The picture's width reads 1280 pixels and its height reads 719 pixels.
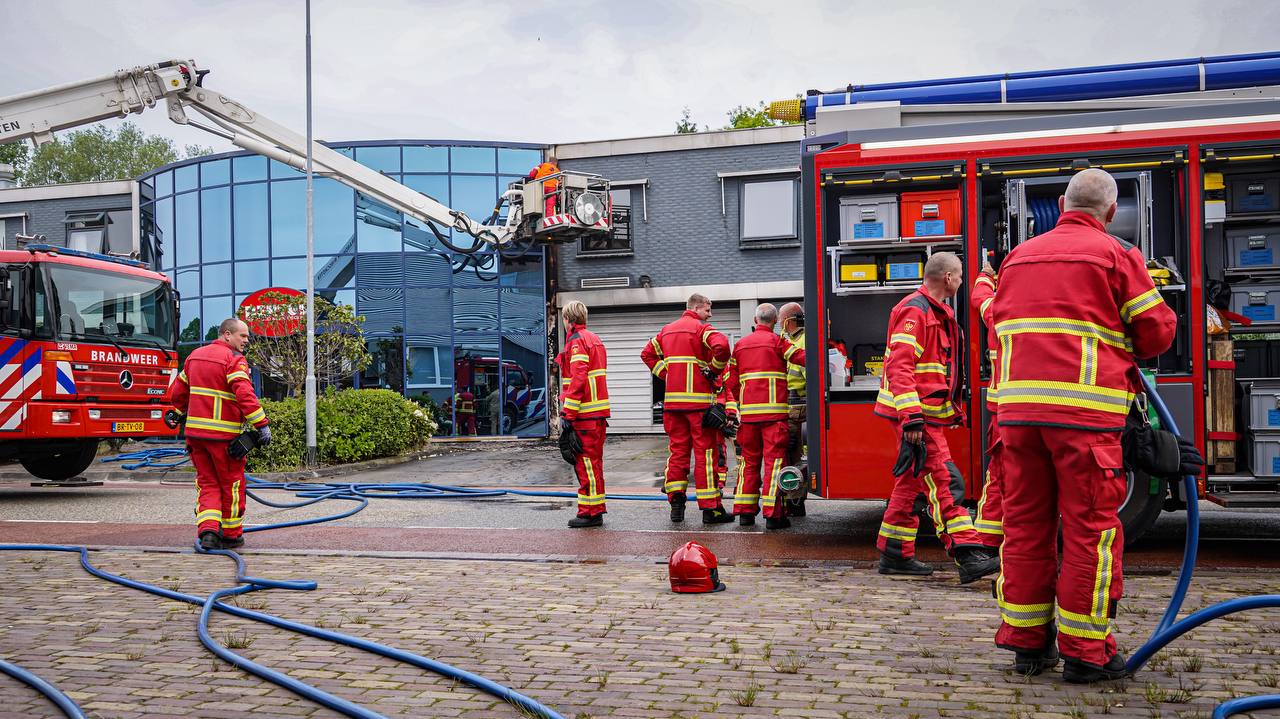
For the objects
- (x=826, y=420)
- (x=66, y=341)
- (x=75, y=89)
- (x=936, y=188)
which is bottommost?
(x=826, y=420)

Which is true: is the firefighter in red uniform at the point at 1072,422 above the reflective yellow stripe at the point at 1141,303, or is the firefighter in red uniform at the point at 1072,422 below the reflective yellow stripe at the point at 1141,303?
below

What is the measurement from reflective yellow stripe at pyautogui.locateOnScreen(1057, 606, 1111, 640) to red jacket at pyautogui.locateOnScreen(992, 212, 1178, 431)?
0.78m

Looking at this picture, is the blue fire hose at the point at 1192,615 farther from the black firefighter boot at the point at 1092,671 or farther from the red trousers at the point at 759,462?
the red trousers at the point at 759,462

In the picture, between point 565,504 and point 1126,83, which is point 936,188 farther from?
point 565,504

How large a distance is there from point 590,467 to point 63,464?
977cm

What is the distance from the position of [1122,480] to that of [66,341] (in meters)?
12.8

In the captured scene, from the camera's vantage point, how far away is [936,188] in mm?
7996

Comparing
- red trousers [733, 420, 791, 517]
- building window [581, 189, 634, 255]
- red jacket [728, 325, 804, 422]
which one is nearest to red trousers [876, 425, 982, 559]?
red trousers [733, 420, 791, 517]

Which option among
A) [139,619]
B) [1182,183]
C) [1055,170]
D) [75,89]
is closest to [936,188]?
[1055,170]

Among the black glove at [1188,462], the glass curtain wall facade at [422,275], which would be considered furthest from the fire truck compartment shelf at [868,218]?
the glass curtain wall facade at [422,275]

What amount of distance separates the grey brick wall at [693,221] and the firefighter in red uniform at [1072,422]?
18.4 metres

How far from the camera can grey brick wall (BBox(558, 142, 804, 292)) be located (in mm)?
22750

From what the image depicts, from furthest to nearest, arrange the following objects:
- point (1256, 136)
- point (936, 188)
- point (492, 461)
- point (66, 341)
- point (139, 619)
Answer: point (492, 461)
point (66, 341)
point (936, 188)
point (1256, 136)
point (139, 619)

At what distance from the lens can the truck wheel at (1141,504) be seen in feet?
23.3
